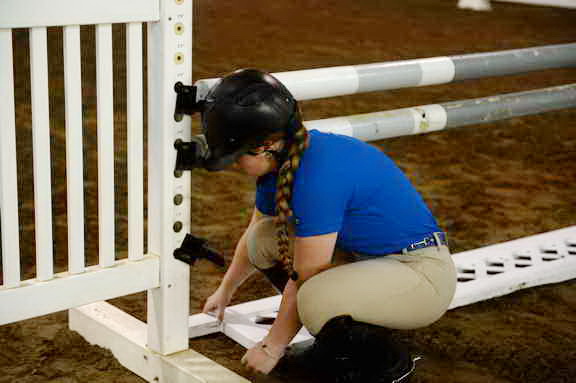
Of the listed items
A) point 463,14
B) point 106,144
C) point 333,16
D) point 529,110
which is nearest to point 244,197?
point 529,110

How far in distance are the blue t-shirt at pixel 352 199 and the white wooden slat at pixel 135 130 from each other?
255 millimetres

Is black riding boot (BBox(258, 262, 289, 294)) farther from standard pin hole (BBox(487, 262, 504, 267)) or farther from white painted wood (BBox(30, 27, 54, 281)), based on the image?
standard pin hole (BBox(487, 262, 504, 267))

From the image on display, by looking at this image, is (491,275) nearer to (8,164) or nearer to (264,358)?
(264,358)

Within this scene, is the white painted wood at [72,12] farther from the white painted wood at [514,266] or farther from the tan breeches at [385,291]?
the white painted wood at [514,266]

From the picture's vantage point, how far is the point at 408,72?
→ 2238 mm

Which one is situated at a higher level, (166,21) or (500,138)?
(166,21)

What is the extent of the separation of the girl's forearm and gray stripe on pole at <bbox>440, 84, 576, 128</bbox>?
2.85 ft

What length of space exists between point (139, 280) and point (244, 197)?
1.49 m

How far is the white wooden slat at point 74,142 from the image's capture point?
5.16ft

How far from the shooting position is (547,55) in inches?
103

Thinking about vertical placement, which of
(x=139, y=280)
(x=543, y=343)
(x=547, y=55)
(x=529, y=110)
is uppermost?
(x=547, y=55)

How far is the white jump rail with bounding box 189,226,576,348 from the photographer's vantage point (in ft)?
6.85

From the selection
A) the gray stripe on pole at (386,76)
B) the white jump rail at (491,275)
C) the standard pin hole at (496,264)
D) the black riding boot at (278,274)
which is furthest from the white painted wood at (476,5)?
the black riding boot at (278,274)

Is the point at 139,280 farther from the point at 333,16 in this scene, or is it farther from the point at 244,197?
the point at 333,16
